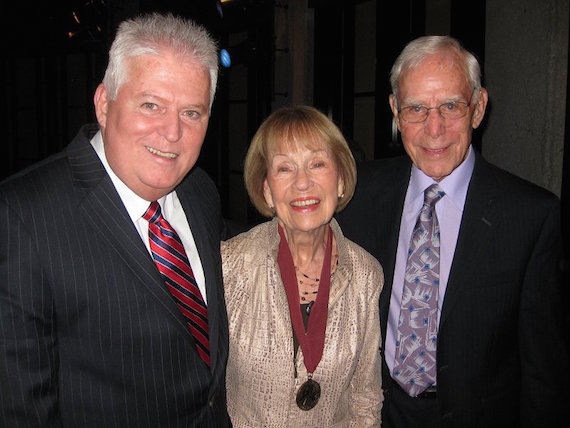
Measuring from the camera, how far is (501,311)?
1.87m

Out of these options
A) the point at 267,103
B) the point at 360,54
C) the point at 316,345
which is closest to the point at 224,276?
the point at 316,345

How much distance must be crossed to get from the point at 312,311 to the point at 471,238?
0.71 metres

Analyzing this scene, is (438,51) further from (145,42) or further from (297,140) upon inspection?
(145,42)

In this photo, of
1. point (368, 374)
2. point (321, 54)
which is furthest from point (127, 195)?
point (321, 54)

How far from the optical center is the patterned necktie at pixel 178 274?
1.60m

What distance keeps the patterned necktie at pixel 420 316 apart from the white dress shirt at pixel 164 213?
2.78 ft

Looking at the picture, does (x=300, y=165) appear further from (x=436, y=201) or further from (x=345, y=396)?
(x=345, y=396)

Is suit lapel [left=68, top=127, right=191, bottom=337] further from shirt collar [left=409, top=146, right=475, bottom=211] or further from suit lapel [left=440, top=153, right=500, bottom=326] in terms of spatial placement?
shirt collar [left=409, top=146, right=475, bottom=211]

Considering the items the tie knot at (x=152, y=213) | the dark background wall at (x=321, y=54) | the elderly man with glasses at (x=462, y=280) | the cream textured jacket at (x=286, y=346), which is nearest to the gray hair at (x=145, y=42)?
the tie knot at (x=152, y=213)

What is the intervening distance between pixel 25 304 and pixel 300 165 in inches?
45.6

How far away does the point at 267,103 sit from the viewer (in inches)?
252

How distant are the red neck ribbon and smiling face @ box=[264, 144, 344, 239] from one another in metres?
0.16

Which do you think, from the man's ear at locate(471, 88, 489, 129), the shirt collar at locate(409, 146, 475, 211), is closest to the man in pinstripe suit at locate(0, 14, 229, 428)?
the shirt collar at locate(409, 146, 475, 211)

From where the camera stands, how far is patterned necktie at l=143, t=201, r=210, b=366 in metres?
1.60
